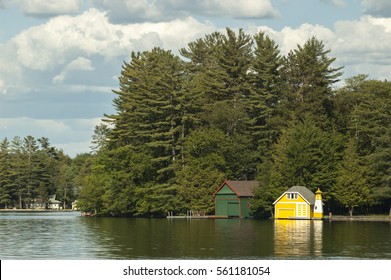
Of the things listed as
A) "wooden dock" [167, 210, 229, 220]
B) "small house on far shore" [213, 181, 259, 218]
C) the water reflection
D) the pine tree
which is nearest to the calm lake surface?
the water reflection

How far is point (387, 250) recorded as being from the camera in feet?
171

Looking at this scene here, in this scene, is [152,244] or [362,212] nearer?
[152,244]

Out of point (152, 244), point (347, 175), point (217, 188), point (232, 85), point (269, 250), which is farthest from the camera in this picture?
point (232, 85)

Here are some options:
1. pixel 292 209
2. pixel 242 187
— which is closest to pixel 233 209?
pixel 242 187

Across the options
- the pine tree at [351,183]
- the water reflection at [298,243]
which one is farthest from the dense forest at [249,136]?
the water reflection at [298,243]

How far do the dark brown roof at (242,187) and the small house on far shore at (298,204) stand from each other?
20.2ft

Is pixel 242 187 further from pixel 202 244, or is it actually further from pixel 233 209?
pixel 202 244

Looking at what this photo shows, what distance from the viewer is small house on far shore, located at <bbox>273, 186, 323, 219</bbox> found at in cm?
9800

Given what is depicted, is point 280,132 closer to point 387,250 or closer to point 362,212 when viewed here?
point 362,212

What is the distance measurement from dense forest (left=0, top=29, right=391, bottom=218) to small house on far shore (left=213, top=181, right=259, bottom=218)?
1510mm
